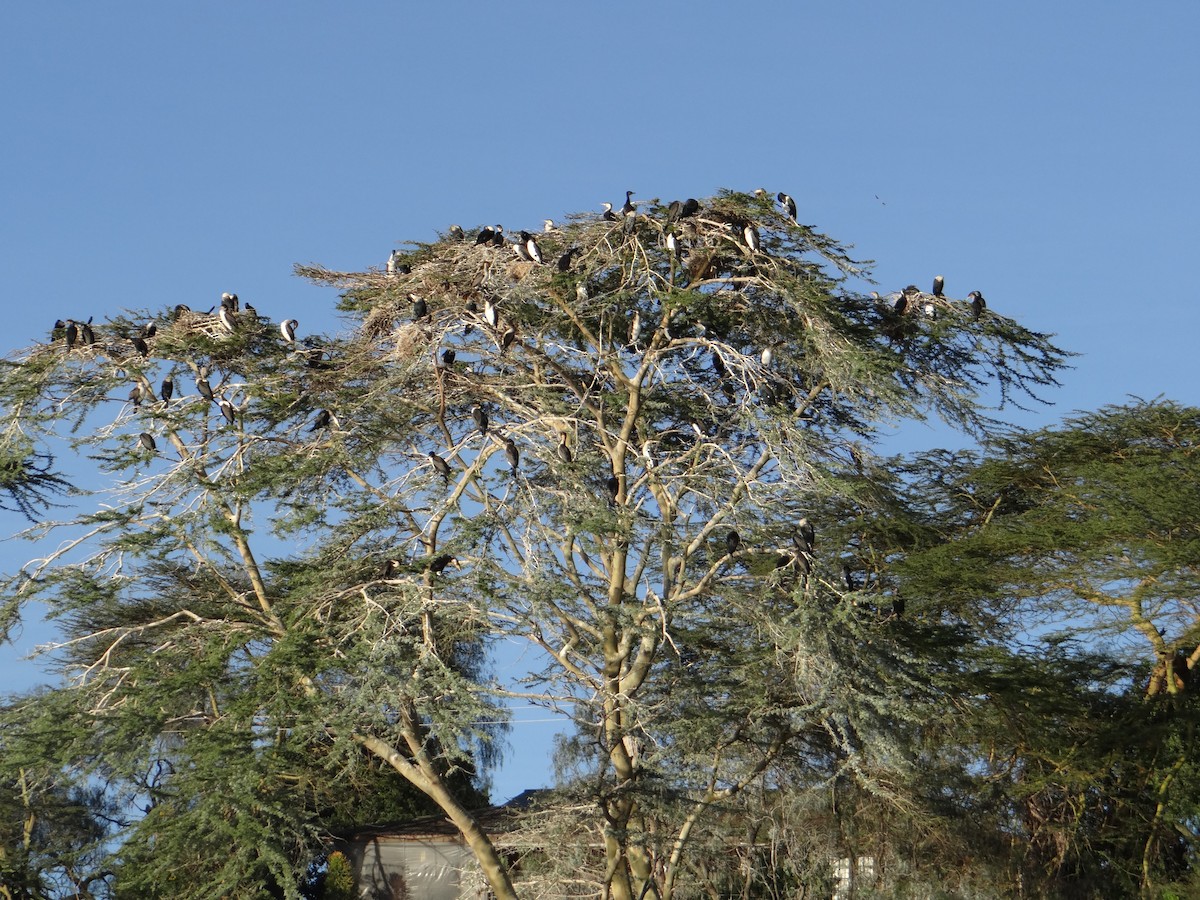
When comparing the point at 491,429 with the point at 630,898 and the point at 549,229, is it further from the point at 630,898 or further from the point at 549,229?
the point at 630,898

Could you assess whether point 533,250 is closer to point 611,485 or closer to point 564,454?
point 564,454

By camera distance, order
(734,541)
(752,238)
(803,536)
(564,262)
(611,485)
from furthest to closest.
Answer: (611,485) < (564,262) < (752,238) < (734,541) < (803,536)

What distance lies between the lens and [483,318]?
55.2 feet

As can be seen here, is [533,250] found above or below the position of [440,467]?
above

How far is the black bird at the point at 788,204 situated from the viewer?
1738cm

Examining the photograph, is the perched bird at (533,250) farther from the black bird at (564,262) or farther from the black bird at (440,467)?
the black bird at (440,467)

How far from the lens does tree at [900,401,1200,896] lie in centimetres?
1894

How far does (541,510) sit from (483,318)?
8.02ft

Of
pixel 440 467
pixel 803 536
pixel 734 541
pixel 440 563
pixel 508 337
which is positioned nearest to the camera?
pixel 440 563

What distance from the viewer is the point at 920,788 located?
757 inches

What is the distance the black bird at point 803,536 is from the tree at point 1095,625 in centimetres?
397

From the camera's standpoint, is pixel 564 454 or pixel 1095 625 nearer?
pixel 564 454

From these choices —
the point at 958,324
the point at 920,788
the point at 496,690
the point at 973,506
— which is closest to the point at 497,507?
the point at 496,690

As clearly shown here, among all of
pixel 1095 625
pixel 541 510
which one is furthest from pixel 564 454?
pixel 1095 625
